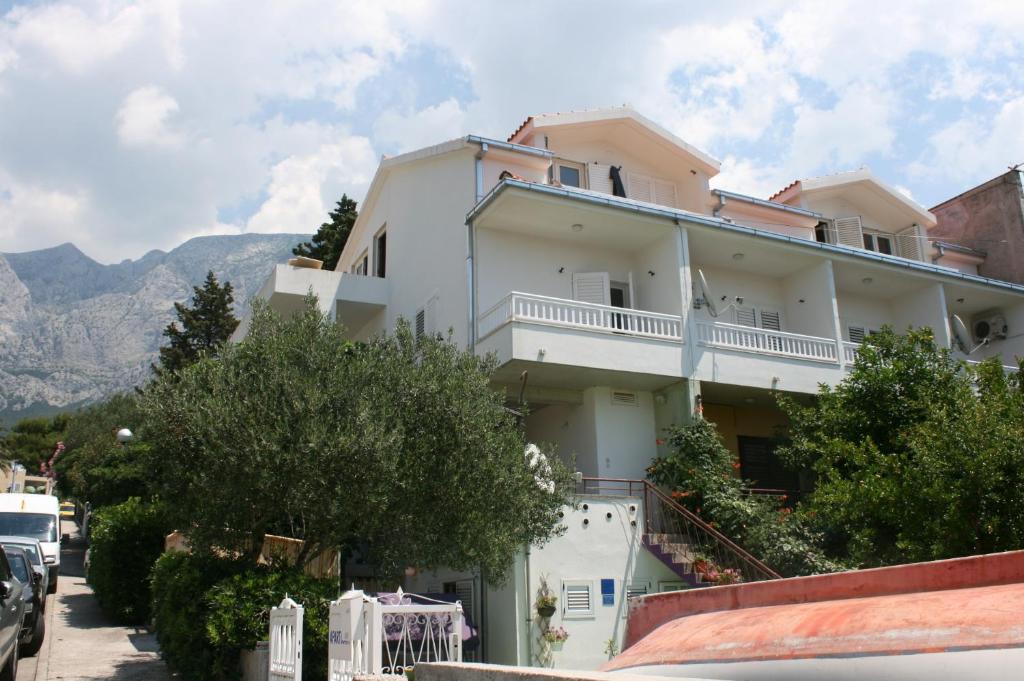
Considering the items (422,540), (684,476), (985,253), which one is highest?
(985,253)

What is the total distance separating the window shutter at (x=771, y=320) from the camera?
23734 mm

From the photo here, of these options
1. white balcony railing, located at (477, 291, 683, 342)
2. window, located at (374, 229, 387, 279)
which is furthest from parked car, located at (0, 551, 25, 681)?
window, located at (374, 229, 387, 279)

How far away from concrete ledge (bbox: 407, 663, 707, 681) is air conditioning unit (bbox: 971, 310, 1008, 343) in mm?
25231

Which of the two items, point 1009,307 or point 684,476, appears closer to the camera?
point 684,476

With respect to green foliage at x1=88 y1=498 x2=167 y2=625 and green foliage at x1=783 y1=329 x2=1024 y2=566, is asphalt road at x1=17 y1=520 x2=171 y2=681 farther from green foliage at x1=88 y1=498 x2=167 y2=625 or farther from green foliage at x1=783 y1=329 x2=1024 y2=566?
green foliage at x1=783 y1=329 x2=1024 y2=566

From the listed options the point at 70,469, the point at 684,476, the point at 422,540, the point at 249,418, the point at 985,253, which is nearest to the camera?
the point at 249,418

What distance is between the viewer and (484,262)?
67.5 feet

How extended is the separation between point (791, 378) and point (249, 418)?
13.6m

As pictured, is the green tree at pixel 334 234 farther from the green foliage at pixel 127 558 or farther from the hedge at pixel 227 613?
the hedge at pixel 227 613

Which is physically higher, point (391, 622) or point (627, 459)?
point (627, 459)

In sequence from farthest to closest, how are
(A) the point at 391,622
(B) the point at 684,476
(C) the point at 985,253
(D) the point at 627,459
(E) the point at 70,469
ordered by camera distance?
(E) the point at 70,469 → (C) the point at 985,253 → (D) the point at 627,459 → (B) the point at 684,476 → (A) the point at 391,622

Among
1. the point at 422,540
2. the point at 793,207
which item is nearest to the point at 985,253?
the point at 793,207

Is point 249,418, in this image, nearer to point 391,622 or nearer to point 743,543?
point 391,622

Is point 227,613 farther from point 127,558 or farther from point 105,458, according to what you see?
point 105,458
